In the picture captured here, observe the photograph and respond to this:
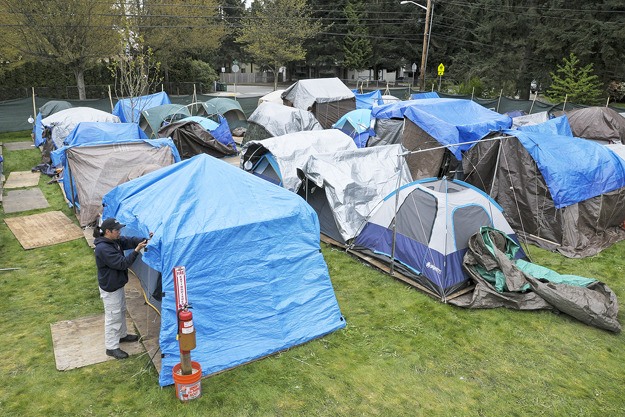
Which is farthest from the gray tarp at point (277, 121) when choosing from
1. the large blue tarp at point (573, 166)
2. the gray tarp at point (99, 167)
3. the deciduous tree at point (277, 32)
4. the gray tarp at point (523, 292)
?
the deciduous tree at point (277, 32)

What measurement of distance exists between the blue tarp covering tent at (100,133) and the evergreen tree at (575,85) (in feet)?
72.7

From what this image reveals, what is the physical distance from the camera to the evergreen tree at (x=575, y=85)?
82.9 ft

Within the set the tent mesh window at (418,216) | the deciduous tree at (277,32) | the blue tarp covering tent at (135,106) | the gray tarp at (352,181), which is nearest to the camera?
the tent mesh window at (418,216)

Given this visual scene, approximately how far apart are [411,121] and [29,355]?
10.5 metres

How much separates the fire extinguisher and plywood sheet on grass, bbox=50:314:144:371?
58.8 inches

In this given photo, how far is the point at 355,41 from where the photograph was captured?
4503cm

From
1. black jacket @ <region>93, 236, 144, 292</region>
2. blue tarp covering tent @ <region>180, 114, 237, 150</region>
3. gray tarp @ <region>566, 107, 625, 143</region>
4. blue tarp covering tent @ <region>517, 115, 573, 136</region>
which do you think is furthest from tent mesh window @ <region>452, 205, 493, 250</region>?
blue tarp covering tent @ <region>180, 114, 237, 150</region>

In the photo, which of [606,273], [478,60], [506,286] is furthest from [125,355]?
[478,60]

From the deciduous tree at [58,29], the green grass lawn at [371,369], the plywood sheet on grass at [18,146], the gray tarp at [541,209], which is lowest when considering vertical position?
the green grass lawn at [371,369]

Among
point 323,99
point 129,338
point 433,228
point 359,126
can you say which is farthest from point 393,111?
point 129,338

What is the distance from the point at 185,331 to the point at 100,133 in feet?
32.4

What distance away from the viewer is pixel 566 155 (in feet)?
32.1

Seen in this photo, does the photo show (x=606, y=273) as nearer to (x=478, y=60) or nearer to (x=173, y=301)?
(x=173, y=301)

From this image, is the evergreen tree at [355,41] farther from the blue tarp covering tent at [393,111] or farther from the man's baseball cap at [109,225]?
the man's baseball cap at [109,225]
